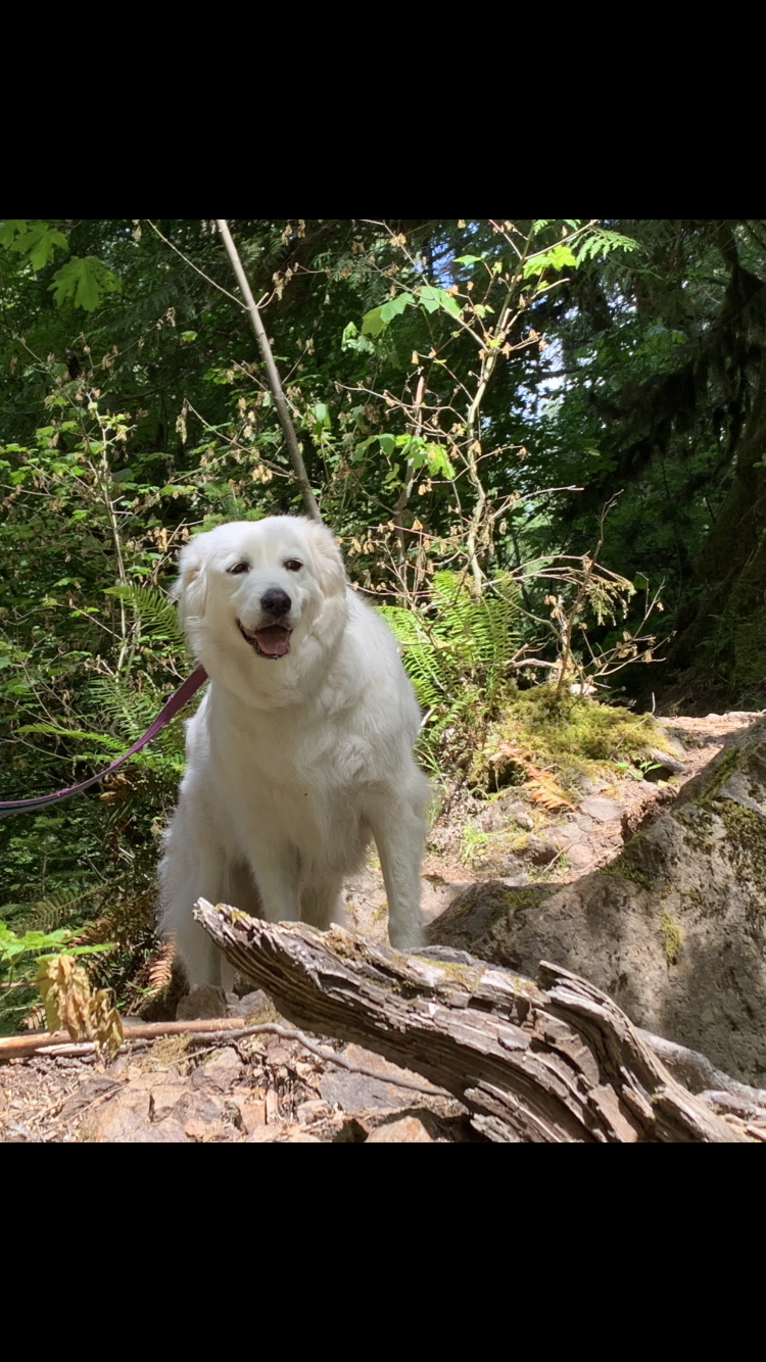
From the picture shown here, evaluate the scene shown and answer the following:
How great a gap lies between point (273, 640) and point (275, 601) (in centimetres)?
13

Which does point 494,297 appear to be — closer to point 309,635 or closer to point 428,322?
point 428,322

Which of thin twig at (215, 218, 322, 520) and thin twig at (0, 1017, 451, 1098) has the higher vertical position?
thin twig at (215, 218, 322, 520)

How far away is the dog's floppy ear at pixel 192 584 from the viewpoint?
3.09 metres

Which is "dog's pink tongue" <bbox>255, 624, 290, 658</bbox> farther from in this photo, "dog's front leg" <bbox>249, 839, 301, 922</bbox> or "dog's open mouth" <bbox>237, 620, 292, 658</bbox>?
"dog's front leg" <bbox>249, 839, 301, 922</bbox>

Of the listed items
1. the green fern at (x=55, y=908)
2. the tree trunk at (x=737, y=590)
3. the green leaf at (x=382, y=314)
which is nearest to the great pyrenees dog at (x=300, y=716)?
the green fern at (x=55, y=908)

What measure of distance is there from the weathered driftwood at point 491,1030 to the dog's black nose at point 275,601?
1187mm

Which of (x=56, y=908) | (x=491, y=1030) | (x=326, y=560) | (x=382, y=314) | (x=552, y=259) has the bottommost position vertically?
(x=56, y=908)

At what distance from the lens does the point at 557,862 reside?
14.8ft

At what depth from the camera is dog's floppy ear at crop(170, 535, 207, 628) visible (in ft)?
10.1

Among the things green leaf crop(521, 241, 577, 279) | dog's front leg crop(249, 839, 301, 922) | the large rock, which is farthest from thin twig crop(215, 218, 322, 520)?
the large rock

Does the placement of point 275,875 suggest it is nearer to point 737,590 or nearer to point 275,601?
point 275,601

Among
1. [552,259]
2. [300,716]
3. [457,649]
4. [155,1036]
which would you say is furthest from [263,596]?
[552,259]

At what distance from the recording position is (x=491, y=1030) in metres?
1.77

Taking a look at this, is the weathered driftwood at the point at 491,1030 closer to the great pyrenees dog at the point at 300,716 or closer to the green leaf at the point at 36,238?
the great pyrenees dog at the point at 300,716
